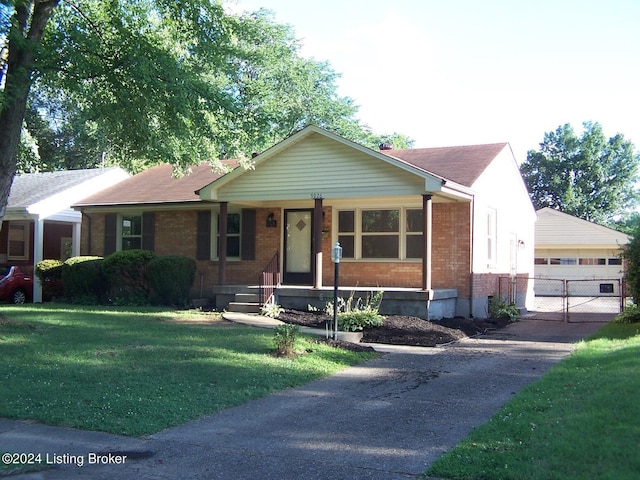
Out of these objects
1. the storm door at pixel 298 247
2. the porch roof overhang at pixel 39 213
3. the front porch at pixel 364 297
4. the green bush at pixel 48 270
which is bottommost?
the front porch at pixel 364 297

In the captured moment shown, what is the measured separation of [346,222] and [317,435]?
1205 cm

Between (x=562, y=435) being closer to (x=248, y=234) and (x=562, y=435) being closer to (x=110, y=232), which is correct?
(x=248, y=234)

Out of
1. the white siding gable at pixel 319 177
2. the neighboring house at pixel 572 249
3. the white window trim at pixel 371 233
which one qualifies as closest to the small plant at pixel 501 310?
the white window trim at pixel 371 233

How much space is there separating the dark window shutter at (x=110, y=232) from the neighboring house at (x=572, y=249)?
78.2ft

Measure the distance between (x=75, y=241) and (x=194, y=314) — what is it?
970 centimetres

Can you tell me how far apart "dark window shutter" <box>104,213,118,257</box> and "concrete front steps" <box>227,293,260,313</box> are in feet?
22.4

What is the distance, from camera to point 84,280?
19.0 m

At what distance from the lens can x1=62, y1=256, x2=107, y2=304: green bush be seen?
18.8 m

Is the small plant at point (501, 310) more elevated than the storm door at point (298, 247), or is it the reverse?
the storm door at point (298, 247)

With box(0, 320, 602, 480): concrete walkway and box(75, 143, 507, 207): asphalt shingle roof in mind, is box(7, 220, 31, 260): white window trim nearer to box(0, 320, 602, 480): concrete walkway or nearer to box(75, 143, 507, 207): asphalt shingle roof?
box(75, 143, 507, 207): asphalt shingle roof

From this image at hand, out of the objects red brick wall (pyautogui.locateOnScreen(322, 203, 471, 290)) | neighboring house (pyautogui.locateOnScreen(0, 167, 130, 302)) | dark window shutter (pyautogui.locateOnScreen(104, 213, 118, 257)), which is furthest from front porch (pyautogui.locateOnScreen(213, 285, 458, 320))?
neighboring house (pyautogui.locateOnScreen(0, 167, 130, 302))

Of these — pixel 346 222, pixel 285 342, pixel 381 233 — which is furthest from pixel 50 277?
pixel 285 342

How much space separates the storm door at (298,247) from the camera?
18.4 m

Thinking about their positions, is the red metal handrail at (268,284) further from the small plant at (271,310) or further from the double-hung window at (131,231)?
the double-hung window at (131,231)
